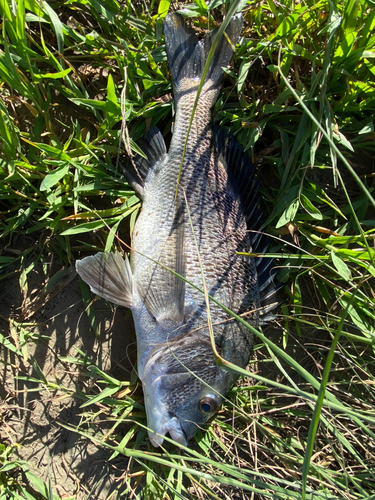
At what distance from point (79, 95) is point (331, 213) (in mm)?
1972

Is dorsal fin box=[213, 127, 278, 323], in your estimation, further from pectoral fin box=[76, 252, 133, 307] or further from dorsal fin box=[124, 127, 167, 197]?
pectoral fin box=[76, 252, 133, 307]

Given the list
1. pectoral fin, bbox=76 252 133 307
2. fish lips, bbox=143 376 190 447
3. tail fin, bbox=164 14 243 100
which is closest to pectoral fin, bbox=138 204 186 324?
pectoral fin, bbox=76 252 133 307

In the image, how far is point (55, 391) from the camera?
256 centimetres

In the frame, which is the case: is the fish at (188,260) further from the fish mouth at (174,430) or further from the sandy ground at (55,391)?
the sandy ground at (55,391)

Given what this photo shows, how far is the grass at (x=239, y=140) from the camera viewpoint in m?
2.38

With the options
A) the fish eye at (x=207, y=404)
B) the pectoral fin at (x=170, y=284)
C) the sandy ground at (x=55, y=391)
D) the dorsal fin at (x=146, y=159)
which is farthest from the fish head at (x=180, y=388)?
the dorsal fin at (x=146, y=159)

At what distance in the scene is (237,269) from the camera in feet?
7.47

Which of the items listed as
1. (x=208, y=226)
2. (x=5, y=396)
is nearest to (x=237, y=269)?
(x=208, y=226)

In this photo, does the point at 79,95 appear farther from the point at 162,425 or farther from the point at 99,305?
the point at 162,425

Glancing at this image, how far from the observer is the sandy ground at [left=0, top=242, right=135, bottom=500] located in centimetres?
254

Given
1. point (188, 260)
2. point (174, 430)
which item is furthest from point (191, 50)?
point (174, 430)

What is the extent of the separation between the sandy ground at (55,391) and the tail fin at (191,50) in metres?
1.56

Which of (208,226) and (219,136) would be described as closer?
(208,226)

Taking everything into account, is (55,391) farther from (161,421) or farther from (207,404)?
(207,404)
